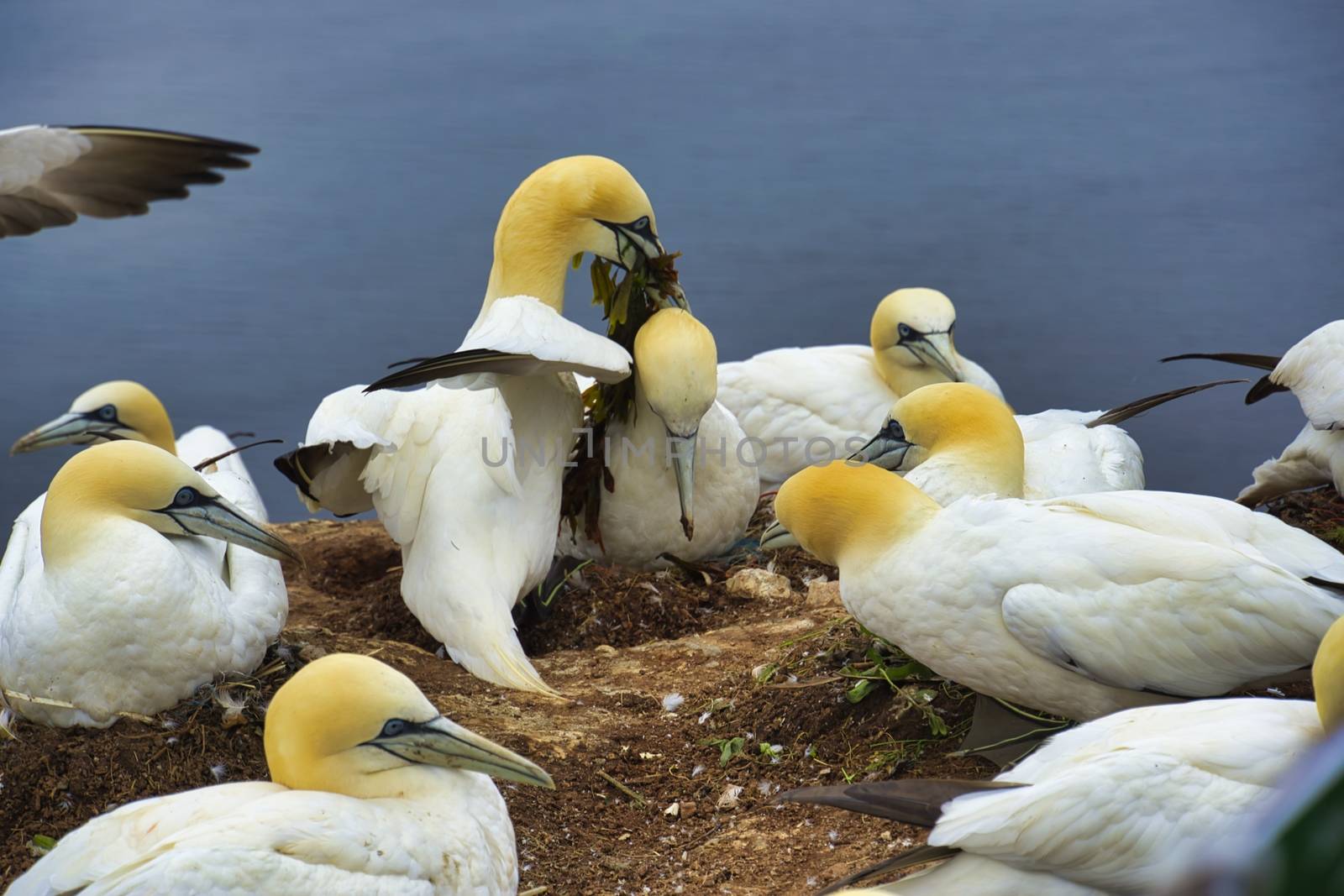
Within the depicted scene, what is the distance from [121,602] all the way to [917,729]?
180 centimetres

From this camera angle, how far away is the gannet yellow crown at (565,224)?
430 cm

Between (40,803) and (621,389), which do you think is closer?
(40,803)

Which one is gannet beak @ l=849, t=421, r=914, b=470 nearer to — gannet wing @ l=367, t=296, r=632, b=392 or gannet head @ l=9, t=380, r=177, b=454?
gannet wing @ l=367, t=296, r=632, b=392

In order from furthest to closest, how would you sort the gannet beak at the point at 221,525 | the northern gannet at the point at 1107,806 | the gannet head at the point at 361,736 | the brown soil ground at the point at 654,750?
the gannet beak at the point at 221,525
the brown soil ground at the point at 654,750
the gannet head at the point at 361,736
the northern gannet at the point at 1107,806

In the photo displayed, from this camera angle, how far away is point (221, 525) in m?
3.29

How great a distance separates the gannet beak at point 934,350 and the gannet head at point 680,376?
1.29 m

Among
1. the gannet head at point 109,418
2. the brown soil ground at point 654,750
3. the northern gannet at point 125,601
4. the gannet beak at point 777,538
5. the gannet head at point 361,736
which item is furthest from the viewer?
the gannet head at point 109,418

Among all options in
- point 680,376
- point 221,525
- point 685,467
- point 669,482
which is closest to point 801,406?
point 669,482

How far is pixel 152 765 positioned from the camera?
3031 millimetres

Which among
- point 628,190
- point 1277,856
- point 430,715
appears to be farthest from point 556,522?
point 1277,856

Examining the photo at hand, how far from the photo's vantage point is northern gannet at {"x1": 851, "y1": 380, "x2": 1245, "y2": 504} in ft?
11.8

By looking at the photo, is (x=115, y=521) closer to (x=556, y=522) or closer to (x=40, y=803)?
(x=40, y=803)

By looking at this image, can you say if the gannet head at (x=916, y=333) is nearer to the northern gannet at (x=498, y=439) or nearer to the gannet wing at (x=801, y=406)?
the gannet wing at (x=801, y=406)

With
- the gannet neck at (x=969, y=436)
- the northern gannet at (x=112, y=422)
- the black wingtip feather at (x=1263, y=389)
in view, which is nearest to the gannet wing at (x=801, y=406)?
the black wingtip feather at (x=1263, y=389)
